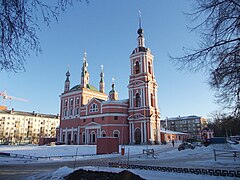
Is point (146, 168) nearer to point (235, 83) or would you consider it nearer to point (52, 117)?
point (235, 83)

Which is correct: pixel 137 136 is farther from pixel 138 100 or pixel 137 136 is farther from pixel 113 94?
pixel 113 94

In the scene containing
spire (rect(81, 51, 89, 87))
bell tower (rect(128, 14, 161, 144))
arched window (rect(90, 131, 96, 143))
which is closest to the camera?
bell tower (rect(128, 14, 161, 144))

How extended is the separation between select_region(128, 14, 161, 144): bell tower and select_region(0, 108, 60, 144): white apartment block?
60981 millimetres

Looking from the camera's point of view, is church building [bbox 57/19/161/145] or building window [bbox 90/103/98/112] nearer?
church building [bbox 57/19/161/145]

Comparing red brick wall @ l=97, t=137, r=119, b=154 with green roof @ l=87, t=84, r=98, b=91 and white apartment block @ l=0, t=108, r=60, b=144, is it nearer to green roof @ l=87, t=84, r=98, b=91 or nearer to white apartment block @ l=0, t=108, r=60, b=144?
green roof @ l=87, t=84, r=98, b=91

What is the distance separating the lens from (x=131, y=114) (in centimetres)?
4762

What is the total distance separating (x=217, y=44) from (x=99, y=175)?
662cm

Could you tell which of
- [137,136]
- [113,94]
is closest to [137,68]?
[113,94]

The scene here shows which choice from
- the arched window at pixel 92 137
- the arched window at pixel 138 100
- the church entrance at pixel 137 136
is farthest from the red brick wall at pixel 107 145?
the arched window at pixel 92 137

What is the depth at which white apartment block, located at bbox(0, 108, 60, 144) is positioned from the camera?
303 feet

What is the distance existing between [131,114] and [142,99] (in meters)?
4.20

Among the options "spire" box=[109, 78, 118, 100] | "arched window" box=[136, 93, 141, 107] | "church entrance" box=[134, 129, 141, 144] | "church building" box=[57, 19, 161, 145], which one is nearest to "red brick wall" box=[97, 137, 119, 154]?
"church building" box=[57, 19, 161, 145]

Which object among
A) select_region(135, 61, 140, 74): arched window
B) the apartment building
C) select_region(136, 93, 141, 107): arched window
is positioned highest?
select_region(135, 61, 140, 74): arched window

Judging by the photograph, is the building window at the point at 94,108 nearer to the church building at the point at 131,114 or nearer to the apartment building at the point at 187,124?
the church building at the point at 131,114
